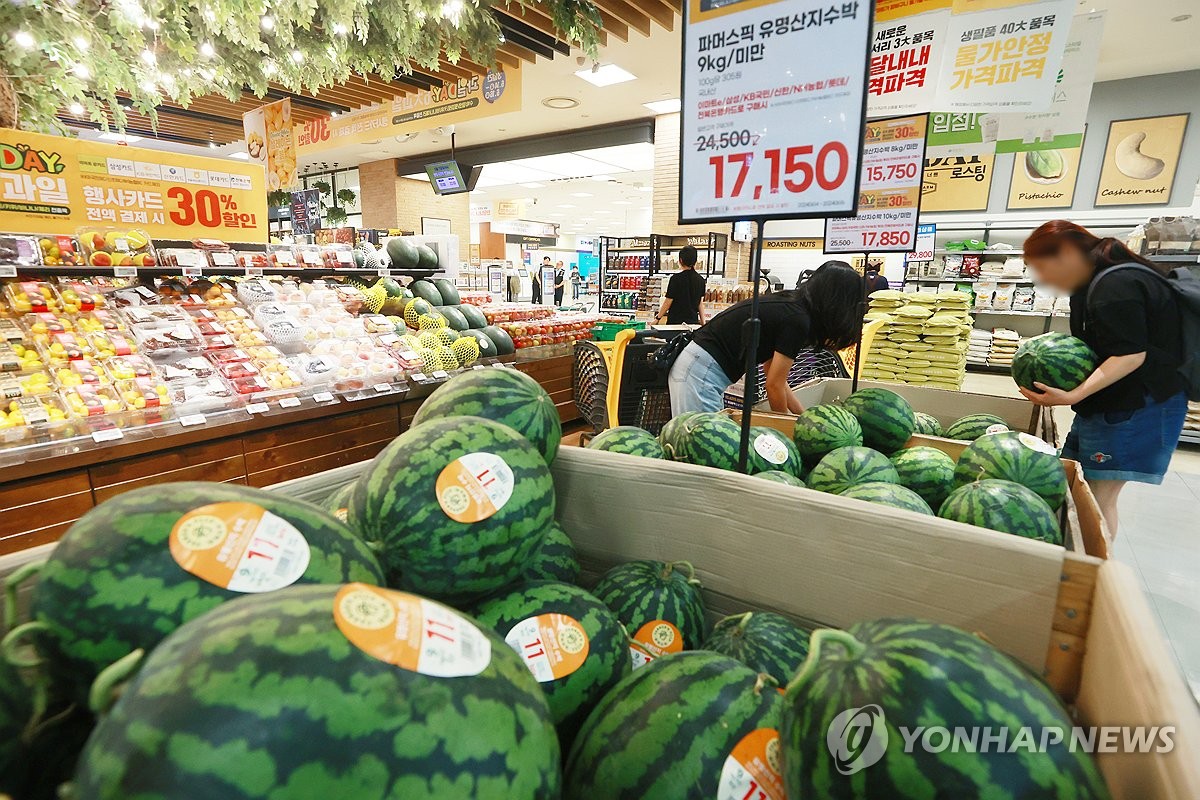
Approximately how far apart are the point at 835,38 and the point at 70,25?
17.5 ft

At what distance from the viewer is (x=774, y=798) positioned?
0.56m

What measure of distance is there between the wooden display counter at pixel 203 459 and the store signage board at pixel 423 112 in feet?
14.7

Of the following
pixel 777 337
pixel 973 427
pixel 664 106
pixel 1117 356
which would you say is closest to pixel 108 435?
pixel 777 337

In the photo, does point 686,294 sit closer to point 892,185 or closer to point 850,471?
point 892,185

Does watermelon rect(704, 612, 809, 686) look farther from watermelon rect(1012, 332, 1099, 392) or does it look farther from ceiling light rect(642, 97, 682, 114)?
ceiling light rect(642, 97, 682, 114)

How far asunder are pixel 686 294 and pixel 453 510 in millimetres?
6367

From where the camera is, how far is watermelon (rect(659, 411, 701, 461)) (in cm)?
141

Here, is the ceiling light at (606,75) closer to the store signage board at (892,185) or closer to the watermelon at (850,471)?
the store signage board at (892,185)

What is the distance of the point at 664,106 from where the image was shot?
8.93 metres

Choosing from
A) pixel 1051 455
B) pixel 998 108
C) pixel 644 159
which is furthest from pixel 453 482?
pixel 644 159

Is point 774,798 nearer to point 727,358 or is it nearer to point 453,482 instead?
point 453,482

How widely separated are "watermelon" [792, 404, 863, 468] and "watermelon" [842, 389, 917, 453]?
0.11 meters

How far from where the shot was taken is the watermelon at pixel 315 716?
356mm

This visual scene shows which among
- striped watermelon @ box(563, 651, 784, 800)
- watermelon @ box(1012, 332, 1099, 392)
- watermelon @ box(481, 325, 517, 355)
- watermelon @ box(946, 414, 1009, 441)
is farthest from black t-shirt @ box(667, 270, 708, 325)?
striped watermelon @ box(563, 651, 784, 800)
